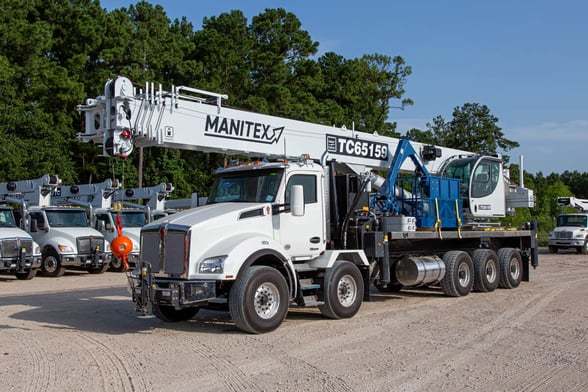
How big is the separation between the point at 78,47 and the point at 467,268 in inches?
1248

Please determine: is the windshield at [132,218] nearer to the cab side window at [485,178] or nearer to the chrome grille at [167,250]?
the cab side window at [485,178]

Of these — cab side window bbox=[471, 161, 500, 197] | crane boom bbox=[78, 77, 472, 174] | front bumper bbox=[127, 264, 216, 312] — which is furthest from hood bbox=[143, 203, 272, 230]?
cab side window bbox=[471, 161, 500, 197]

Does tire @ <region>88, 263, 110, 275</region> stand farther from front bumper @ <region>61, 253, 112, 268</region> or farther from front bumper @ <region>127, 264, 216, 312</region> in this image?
front bumper @ <region>127, 264, 216, 312</region>

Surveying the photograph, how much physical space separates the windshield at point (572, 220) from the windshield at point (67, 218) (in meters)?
24.7

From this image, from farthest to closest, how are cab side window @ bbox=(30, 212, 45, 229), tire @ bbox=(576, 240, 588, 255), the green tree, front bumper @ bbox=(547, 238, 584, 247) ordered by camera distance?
the green tree < tire @ bbox=(576, 240, 588, 255) < front bumper @ bbox=(547, 238, 584, 247) < cab side window @ bbox=(30, 212, 45, 229)

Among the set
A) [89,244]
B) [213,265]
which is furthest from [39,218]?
[213,265]

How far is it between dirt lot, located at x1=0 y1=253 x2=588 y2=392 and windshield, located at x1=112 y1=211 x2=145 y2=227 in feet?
34.5

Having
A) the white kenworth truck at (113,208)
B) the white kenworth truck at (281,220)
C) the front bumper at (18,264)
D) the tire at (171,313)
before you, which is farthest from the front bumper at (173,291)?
the white kenworth truck at (113,208)

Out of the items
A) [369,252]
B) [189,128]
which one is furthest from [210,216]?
[369,252]

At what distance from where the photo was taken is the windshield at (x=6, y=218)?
19344 mm

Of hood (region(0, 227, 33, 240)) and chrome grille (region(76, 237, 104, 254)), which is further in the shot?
chrome grille (region(76, 237, 104, 254))

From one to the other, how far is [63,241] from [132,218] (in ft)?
12.4

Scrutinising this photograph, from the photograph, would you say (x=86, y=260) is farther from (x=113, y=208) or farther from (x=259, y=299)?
(x=259, y=299)

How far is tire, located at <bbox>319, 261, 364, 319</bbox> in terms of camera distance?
1037 cm
